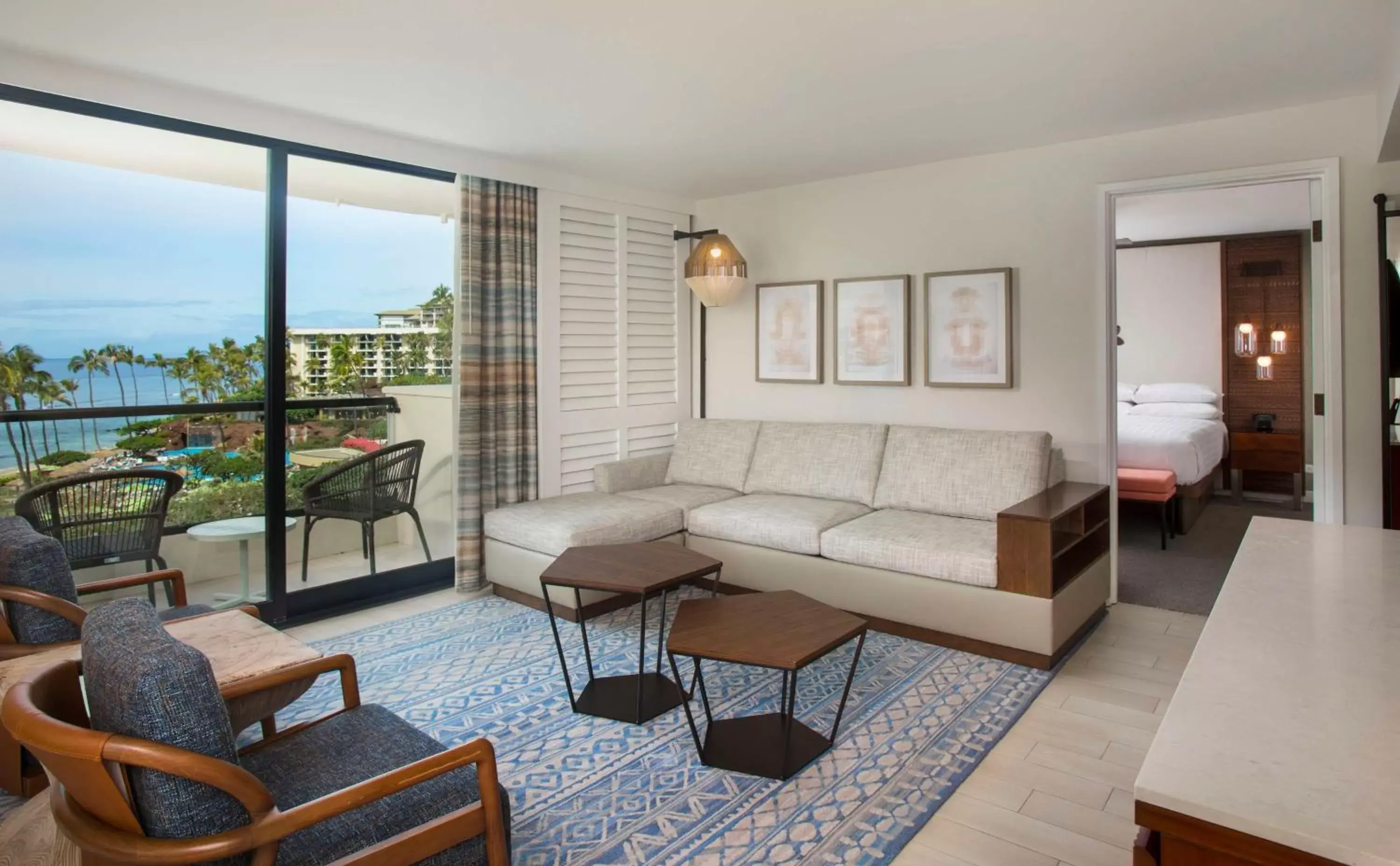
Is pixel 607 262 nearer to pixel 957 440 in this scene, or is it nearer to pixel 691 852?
pixel 957 440

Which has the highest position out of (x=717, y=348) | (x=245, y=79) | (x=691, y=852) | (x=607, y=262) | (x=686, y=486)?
(x=245, y=79)

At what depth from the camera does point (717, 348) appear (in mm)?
5539

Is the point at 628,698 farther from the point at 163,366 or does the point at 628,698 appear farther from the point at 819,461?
the point at 163,366

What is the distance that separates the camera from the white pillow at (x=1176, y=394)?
295 inches

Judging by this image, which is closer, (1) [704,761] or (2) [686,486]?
(1) [704,761]

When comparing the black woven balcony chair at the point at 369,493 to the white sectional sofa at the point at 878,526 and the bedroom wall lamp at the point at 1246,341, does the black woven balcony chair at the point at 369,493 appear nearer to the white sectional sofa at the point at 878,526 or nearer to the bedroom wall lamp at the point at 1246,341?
the white sectional sofa at the point at 878,526

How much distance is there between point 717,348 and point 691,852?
153 inches

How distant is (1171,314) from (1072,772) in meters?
7.07

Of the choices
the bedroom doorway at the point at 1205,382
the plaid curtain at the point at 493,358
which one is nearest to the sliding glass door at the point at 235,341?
the plaid curtain at the point at 493,358

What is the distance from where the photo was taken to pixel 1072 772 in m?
2.42

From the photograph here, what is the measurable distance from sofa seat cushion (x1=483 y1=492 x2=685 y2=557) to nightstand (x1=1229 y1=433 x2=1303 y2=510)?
18.6 ft

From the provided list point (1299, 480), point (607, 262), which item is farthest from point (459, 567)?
point (1299, 480)

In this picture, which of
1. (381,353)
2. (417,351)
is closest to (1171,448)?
(417,351)

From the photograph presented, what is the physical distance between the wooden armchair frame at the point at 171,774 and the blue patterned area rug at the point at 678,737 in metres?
0.59
